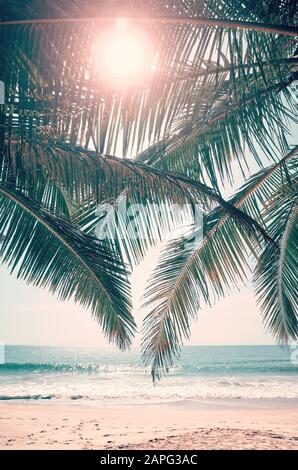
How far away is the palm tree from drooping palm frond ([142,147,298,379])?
0.05 feet

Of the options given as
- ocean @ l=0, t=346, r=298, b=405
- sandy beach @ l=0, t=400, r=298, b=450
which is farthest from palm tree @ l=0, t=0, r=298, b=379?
ocean @ l=0, t=346, r=298, b=405

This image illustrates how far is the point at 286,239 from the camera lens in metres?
5.78

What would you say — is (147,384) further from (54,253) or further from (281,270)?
(54,253)

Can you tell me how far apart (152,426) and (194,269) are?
808cm

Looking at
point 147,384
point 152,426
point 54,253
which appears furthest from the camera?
point 147,384

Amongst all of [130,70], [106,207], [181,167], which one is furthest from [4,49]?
[181,167]

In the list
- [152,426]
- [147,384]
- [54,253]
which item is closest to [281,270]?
[54,253]

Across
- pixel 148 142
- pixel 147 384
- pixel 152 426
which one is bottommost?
pixel 147 384

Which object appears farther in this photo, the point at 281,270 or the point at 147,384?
the point at 147,384

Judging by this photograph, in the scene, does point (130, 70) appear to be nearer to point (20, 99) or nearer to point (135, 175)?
point (20, 99)

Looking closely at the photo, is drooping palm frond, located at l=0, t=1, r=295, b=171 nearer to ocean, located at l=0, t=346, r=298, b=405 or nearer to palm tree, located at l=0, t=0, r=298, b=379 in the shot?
palm tree, located at l=0, t=0, r=298, b=379

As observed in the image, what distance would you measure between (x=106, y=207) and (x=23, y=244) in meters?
0.91

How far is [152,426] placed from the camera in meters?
12.3

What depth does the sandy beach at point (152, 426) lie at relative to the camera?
938cm
